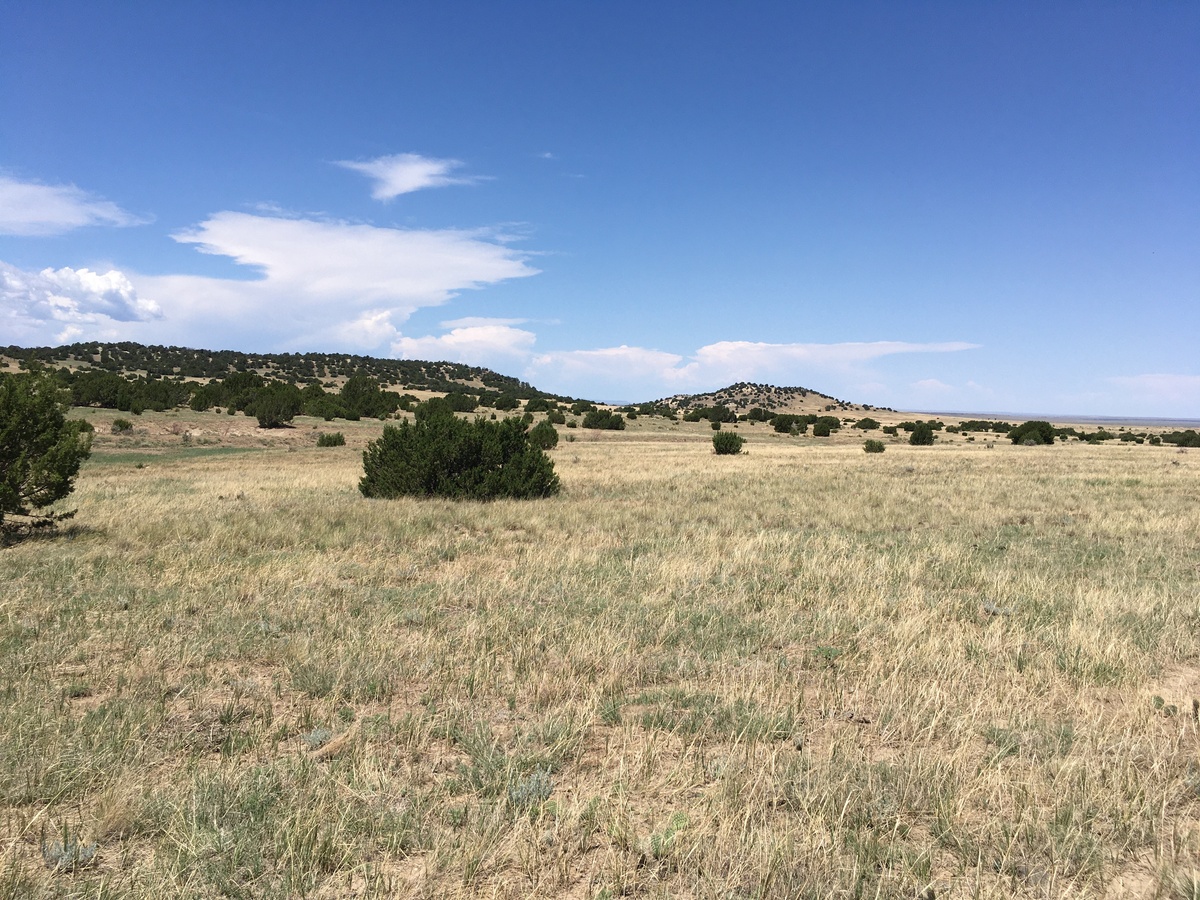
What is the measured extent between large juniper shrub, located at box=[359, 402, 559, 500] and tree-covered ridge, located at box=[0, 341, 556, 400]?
225ft

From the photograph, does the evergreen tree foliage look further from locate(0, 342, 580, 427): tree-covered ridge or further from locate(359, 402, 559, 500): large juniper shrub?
locate(359, 402, 559, 500): large juniper shrub

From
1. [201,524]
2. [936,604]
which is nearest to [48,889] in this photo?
[936,604]

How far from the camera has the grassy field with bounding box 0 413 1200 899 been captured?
3.49 metres

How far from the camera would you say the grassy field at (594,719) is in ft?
11.4

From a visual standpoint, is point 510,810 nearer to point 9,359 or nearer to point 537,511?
point 537,511

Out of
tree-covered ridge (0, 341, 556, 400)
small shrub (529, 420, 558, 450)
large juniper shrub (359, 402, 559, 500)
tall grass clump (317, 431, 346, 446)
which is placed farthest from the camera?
tree-covered ridge (0, 341, 556, 400)

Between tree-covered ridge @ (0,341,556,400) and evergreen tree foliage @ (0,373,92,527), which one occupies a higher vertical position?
tree-covered ridge @ (0,341,556,400)

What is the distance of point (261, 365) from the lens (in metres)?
102

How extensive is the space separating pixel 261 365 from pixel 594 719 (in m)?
110

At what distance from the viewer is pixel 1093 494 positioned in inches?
834

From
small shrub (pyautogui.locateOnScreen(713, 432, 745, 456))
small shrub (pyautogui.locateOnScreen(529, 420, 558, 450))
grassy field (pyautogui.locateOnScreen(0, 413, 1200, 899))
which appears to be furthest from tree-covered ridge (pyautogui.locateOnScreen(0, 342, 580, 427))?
small shrub (pyautogui.locateOnScreen(713, 432, 745, 456))

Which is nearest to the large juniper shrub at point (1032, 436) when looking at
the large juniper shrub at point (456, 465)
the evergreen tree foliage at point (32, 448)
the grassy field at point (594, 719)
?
the large juniper shrub at point (456, 465)

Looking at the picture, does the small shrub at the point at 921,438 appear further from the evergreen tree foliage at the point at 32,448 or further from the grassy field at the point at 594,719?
the evergreen tree foliage at the point at 32,448

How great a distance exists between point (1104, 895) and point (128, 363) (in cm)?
10382
